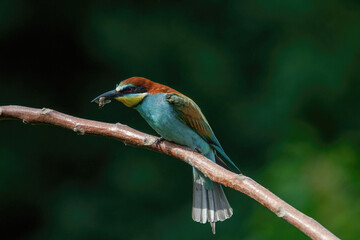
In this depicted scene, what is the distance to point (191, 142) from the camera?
204 centimetres

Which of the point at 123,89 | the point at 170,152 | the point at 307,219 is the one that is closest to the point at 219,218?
the point at 170,152

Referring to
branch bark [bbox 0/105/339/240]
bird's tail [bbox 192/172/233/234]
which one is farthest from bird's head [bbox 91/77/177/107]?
bird's tail [bbox 192/172/233/234]

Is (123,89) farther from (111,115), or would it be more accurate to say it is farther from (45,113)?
(111,115)

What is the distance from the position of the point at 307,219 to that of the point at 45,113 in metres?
0.85

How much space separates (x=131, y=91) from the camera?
1956 millimetres

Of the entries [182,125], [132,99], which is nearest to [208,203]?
[182,125]

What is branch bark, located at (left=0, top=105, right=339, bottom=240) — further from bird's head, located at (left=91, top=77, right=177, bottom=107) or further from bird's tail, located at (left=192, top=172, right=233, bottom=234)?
bird's tail, located at (left=192, top=172, right=233, bottom=234)

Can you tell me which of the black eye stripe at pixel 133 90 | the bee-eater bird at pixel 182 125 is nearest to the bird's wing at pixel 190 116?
the bee-eater bird at pixel 182 125

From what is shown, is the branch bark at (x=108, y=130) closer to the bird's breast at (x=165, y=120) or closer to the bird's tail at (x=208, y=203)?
the bird's breast at (x=165, y=120)

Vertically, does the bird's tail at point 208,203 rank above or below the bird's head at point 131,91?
below

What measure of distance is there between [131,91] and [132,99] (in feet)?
0.11

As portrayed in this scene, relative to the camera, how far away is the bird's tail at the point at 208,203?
206 cm

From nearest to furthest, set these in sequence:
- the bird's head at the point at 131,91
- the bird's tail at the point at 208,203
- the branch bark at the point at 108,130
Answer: the branch bark at the point at 108,130 < the bird's head at the point at 131,91 < the bird's tail at the point at 208,203

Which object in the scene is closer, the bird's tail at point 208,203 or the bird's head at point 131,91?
the bird's head at point 131,91
